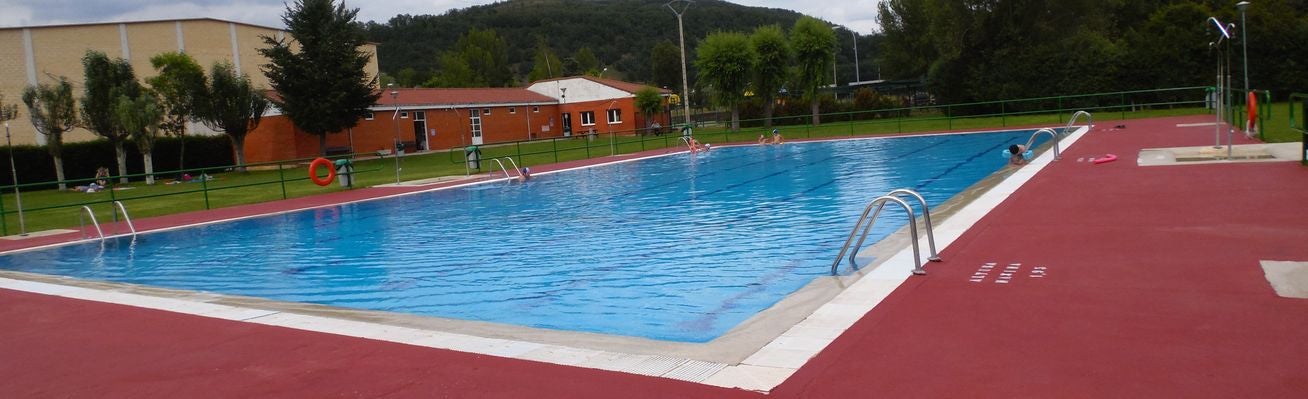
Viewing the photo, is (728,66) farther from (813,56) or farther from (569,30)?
(569,30)

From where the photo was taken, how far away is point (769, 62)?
56.2 m

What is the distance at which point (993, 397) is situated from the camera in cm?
504

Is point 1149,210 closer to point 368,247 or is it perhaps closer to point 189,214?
point 368,247

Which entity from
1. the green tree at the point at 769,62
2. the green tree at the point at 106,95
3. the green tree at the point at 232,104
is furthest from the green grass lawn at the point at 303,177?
the green tree at the point at 769,62

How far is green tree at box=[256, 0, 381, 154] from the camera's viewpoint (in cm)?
4525

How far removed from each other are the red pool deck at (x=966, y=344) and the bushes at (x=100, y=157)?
34.7 m

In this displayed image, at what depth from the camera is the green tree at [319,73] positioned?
4525 centimetres

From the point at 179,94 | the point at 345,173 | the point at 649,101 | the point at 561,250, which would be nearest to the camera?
the point at 561,250

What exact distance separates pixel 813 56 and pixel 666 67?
59.4 meters

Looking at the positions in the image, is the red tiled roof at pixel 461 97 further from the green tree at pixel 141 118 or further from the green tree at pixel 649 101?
the green tree at pixel 141 118

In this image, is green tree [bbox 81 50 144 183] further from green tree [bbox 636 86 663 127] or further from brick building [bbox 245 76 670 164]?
green tree [bbox 636 86 663 127]

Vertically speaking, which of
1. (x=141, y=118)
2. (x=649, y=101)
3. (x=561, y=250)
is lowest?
(x=561, y=250)

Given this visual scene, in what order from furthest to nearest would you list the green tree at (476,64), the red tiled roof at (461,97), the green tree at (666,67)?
the green tree at (666,67) < the green tree at (476,64) < the red tiled roof at (461,97)

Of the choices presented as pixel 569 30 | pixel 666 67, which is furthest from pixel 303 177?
pixel 569 30
